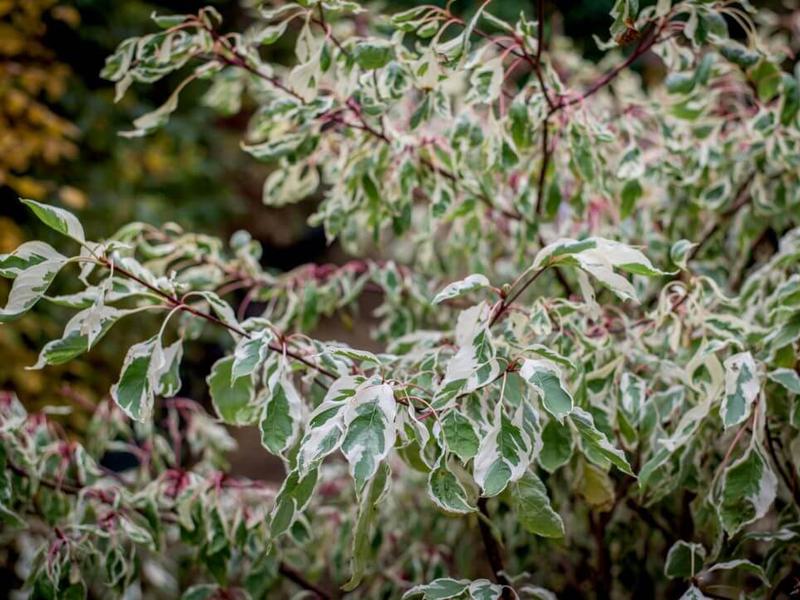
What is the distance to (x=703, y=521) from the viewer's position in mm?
1150

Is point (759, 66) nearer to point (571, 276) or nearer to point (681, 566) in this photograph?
point (571, 276)

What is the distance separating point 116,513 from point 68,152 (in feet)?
5.58

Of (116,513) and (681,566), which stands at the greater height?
(681,566)

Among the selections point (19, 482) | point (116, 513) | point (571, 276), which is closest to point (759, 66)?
point (571, 276)

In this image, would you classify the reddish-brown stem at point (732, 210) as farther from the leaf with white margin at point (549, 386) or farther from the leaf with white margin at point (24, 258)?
the leaf with white margin at point (24, 258)

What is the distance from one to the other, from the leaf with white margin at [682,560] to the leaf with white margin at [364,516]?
477 millimetres

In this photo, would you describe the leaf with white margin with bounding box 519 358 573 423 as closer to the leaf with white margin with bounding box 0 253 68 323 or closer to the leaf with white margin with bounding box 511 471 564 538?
the leaf with white margin with bounding box 511 471 564 538

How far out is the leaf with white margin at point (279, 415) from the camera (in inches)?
34.7

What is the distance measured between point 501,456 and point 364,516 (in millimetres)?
172

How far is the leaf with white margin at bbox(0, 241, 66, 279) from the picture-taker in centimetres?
82

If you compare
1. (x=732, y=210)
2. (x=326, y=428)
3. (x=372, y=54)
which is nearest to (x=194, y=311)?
(x=326, y=428)

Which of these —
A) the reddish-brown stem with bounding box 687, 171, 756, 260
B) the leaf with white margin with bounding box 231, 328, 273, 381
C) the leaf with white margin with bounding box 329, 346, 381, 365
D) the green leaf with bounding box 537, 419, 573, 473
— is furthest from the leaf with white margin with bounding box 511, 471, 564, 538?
the reddish-brown stem with bounding box 687, 171, 756, 260

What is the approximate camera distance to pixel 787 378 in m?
0.99

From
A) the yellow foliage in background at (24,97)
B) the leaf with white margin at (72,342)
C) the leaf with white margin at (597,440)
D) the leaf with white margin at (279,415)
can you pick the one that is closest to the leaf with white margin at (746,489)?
the leaf with white margin at (597,440)
